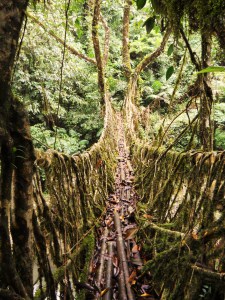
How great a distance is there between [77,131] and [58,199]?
7.20 meters

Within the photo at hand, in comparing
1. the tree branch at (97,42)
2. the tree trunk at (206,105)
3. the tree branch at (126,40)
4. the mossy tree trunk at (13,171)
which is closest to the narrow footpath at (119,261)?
the mossy tree trunk at (13,171)

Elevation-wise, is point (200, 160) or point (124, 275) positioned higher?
point (200, 160)

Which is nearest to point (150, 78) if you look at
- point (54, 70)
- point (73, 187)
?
point (54, 70)

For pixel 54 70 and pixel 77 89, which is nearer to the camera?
pixel 54 70

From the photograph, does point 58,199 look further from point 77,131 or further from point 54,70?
point 77,131

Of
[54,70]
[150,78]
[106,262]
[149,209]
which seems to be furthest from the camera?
[150,78]

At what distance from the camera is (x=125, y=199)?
2.60m

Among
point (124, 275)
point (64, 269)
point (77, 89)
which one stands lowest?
point (124, 275)

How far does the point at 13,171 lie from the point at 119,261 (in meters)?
0.98

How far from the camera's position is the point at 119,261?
153 cm

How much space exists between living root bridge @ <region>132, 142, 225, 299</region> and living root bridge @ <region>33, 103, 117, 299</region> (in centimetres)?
37

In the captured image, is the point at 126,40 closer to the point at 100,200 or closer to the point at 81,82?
the point at 81,82

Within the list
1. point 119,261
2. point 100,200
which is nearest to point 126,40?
point 100,200

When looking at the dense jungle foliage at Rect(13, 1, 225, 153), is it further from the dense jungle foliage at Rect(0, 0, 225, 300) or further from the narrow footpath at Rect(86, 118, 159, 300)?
the narrow footpath at Rect(86, 118, 159, 300)
